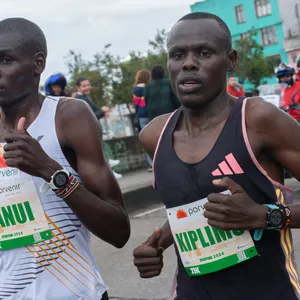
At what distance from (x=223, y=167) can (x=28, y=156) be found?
2.19 ft

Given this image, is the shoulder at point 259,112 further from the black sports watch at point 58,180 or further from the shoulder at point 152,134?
the black sports watch at point 58,180

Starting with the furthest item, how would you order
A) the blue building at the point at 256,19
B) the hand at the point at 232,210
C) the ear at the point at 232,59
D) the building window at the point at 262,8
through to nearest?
the building window at the point at 262,8, the blue building at the point at 256,19, the ear at the point at 232,59, the hand at the point at 232,210

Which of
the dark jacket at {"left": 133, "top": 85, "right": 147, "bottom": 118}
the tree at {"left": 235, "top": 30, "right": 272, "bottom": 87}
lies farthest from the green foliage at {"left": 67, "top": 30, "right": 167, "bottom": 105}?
the dark jacket at {"left": 133, "top": 85, "right": 147, "bottom": 118}

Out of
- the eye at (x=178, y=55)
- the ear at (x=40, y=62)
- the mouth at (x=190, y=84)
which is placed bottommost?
the mouth at (x=190, y=84)

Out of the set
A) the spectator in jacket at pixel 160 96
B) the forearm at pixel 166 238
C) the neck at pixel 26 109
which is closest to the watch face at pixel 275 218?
the forearm at pixel 166 238

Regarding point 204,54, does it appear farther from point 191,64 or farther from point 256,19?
point 256,19

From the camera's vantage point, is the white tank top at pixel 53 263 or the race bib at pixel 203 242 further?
the white tank top at pixel 53 263

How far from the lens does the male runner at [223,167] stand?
7.07ft

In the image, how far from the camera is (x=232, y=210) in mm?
2057

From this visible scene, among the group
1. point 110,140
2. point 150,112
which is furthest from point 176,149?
point 110,140

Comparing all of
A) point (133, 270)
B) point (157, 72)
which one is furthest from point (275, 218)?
point (157, 72)

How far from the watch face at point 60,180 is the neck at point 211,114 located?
1.63ft

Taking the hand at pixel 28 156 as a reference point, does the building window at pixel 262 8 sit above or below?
below

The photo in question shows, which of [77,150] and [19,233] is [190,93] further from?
[19,233]
